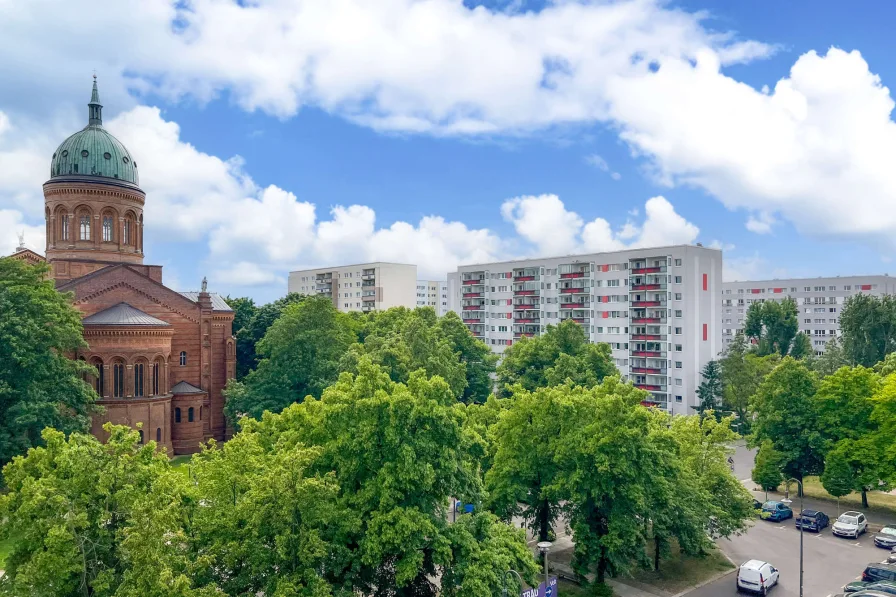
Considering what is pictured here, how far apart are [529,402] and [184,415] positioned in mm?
35594

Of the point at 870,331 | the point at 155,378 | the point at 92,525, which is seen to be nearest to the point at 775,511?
the point at 92,525

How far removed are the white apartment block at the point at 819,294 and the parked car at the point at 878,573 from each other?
76.1 m

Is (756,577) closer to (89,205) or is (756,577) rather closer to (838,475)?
(838,475)

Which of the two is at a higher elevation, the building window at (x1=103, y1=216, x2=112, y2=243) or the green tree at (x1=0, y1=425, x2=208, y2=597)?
the building window at (x1=103, y1=216, x2=112, y2=243)

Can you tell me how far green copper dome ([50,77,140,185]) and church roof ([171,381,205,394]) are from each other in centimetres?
1812

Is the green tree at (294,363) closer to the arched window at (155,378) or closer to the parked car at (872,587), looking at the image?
the arched window at (155,378)

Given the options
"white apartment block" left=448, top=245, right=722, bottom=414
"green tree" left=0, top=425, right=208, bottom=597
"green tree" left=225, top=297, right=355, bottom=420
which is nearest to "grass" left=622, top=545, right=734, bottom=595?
"green tree" left=0, top=425, right=208, bottom=597

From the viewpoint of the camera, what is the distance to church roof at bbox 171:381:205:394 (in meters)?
Answer: 52.9

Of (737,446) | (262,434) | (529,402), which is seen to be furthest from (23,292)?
(737,446)

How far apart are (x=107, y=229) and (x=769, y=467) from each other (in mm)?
54041

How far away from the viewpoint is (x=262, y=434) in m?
24.4

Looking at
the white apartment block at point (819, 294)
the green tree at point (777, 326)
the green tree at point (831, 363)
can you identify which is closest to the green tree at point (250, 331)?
the green tree at point (831, 363)

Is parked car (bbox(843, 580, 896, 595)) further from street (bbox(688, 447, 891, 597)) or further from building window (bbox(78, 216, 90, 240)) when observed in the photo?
building window (bbox(78, 216, 90, 240))

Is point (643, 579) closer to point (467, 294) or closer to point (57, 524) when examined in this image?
point (57, 524)
